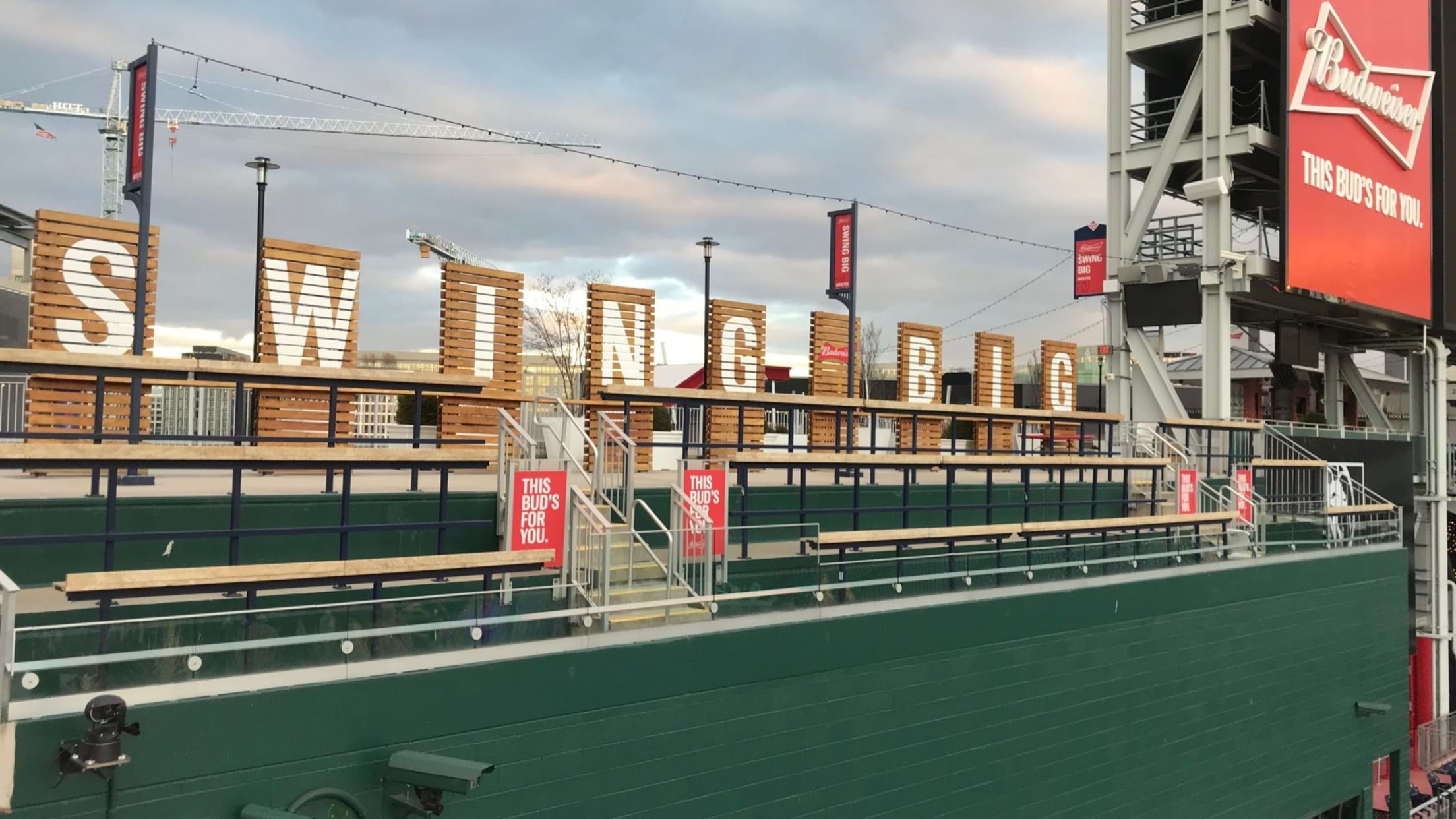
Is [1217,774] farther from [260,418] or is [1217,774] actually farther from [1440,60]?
[1440,60]

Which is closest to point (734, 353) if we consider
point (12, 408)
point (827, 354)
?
point (827, 354)

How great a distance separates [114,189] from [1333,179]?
8988 cm

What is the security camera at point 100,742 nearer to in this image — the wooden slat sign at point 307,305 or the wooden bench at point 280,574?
the wooden bench at point 280,574

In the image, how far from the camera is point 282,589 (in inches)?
333

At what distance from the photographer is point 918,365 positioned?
941 inches

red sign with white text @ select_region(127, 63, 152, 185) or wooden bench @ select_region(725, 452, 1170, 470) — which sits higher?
red sign with white text @ select_region(127, 63, 152, 185)

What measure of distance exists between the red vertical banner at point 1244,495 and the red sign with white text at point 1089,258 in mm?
13059

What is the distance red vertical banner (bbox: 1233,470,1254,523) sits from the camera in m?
16.7

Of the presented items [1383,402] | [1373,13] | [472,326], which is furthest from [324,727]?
[1383,402]

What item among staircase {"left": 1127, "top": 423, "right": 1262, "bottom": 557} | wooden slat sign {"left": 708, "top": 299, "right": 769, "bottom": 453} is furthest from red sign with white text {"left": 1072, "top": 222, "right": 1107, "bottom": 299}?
wooden slat sign {"left": 708, "top": 299, "right": 769, "bottom": 453}

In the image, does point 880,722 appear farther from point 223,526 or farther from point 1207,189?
point 1207,189

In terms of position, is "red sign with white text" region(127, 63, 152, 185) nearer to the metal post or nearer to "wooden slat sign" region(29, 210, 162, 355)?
the metal post

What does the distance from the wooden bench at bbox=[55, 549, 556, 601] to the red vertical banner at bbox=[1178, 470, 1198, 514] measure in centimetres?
1259

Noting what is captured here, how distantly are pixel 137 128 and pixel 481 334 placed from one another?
531cm
